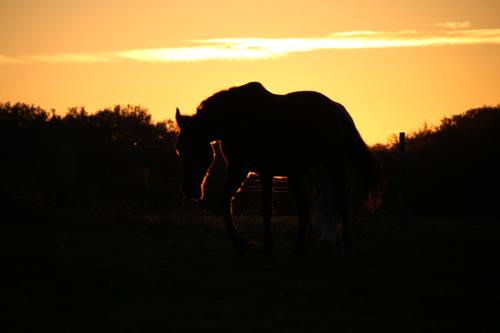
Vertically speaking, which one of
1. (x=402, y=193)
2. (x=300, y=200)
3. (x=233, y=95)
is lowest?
(x=300, y=200)

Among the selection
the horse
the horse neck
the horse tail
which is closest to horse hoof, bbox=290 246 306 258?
the horse

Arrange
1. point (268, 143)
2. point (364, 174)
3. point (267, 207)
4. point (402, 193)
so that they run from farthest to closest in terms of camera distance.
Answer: point (402, 193)
point (364, 174)
point (267, 207)
point (268, 143)

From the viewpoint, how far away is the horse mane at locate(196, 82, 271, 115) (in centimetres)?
1077

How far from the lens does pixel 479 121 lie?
37.3 metres

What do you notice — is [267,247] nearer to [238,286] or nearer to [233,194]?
[233,194]

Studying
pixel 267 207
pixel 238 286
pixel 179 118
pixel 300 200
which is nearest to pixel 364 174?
pixel 300 200

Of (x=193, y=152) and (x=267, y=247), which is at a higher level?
(x=193, y=152)

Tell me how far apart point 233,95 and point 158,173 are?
1353cm

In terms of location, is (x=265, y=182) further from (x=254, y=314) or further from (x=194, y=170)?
(x=254, y=314)

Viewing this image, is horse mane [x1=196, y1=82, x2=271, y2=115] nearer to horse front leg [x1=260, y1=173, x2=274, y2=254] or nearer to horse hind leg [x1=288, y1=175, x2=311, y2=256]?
horse front leg [x1=260, y1=173, x2=274, y2=254]

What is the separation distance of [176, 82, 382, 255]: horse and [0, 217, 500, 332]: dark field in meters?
0.71

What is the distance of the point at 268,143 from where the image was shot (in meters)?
10.6

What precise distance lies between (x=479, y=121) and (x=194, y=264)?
2994cm

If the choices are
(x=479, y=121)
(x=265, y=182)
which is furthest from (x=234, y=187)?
(x=479, y=121)
